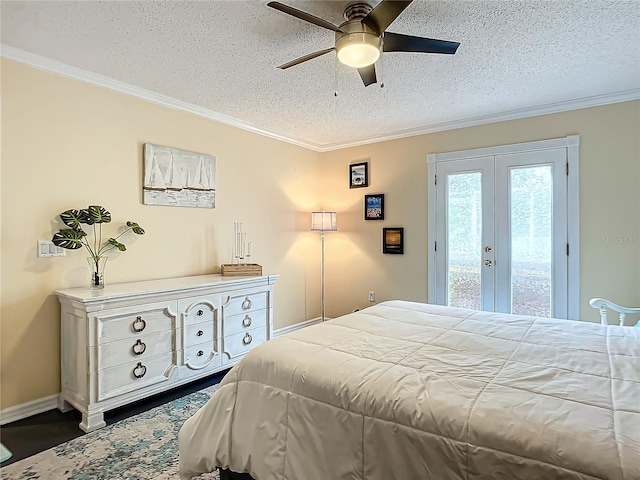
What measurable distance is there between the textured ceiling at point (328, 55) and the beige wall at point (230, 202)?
0.94ft

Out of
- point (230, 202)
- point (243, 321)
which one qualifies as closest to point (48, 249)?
point (243, 321)

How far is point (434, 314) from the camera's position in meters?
2.48

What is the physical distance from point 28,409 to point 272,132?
332 centimetres

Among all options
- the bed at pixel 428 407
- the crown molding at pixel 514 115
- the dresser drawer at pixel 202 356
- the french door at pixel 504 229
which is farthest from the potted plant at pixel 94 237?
the french door at pixel 504 229

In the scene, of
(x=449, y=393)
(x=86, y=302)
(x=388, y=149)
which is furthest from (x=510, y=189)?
(x=86, y=302)

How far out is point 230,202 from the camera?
12.8ft

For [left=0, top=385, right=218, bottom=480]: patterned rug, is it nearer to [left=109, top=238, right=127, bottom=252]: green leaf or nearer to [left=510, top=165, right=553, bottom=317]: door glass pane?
[left=109, top=238, right=127, bottom=252]: green leaf

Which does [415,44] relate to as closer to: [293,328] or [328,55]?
[328,55]

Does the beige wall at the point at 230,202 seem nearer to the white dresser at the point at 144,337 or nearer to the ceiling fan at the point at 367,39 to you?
the white dresser at the point at 144,337

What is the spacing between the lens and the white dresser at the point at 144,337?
2.40m

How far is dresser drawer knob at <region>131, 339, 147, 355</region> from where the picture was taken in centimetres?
259

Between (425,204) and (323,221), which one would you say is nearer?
(425,204)

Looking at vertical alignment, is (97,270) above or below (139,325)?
above

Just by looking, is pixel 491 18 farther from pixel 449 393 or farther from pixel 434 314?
pixel 449 393
